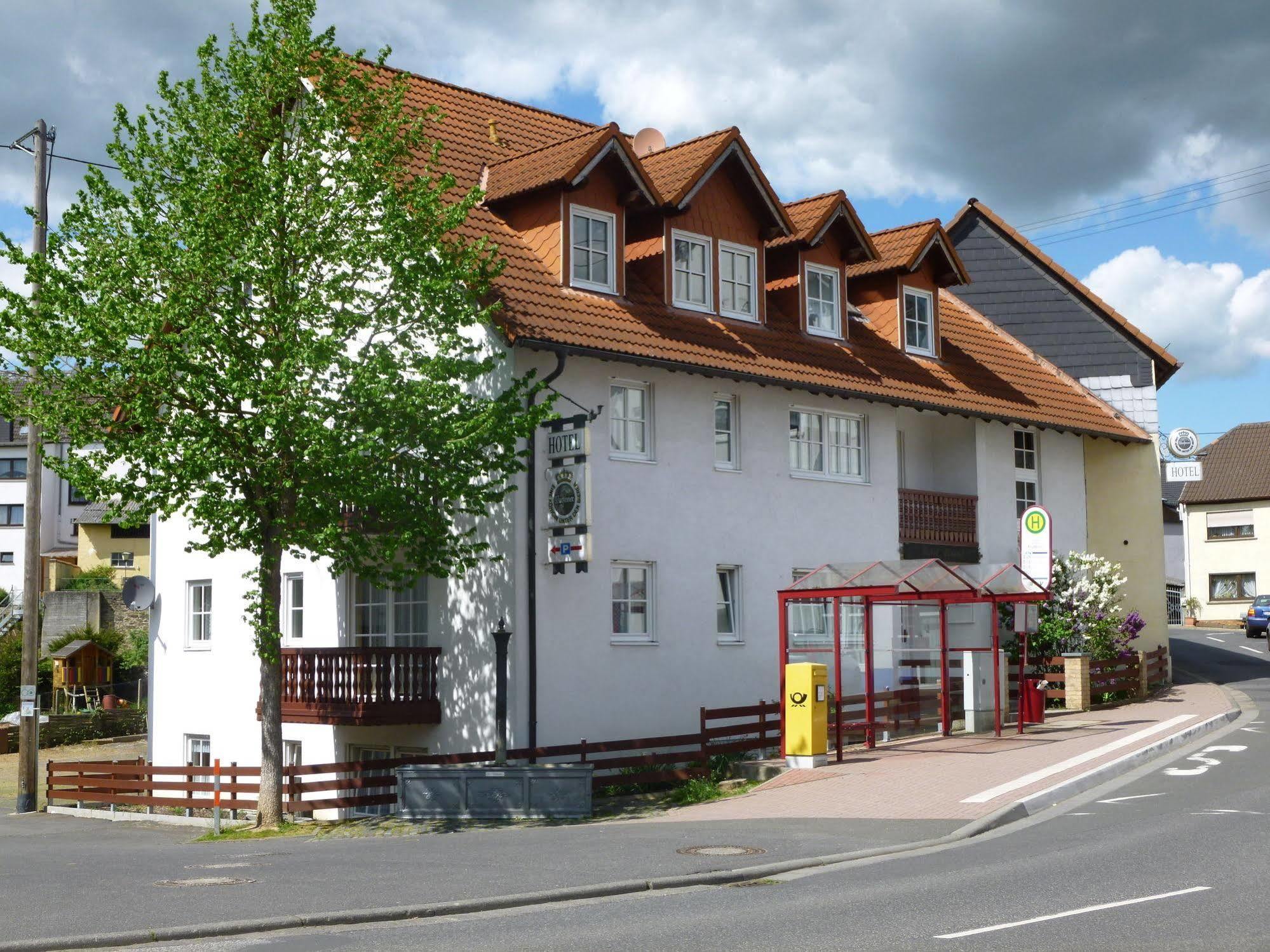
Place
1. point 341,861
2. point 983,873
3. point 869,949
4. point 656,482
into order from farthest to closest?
point 656,482
point 341,861
point 983,873
point 869,949

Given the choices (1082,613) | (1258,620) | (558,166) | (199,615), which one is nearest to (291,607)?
(199,615)

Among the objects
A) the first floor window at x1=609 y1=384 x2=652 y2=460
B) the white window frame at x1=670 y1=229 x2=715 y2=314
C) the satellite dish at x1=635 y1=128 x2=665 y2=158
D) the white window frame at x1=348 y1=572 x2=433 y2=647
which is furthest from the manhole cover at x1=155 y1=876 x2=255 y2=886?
the satellite dish at x1=635 y1=128 x2=665 y2=158

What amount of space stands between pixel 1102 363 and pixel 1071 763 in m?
17.7

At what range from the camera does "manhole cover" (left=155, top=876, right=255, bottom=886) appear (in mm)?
13258

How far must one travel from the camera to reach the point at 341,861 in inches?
586

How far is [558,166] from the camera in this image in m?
23.5

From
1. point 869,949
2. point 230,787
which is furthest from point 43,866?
point 869,949

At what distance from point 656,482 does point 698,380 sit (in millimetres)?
2087

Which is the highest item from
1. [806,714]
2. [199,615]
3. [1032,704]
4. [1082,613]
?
[199,615]

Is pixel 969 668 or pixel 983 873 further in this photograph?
pixel 969 668

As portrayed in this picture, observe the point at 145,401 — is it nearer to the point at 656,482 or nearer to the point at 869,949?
the point at 656,482

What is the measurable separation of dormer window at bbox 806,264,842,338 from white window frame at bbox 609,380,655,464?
483 cm

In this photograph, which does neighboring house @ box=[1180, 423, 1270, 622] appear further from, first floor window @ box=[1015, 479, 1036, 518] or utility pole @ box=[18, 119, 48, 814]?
utility pole @ box=[18, 119, 48, 814]

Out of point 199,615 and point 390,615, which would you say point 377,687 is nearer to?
point 390,615
